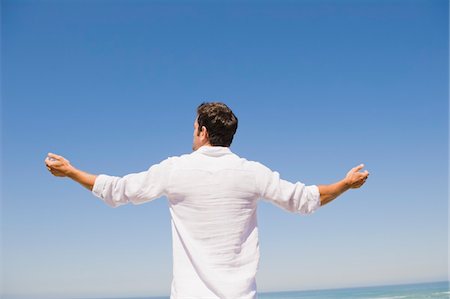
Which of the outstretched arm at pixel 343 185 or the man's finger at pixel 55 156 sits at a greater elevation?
the man's finger at pixel 55 156

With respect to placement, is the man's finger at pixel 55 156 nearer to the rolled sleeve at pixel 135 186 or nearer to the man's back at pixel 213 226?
the rolled sleeve at pixel 135 186

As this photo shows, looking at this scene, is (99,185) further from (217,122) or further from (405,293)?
(405,293)

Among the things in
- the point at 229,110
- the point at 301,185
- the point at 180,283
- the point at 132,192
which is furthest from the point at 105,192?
the point at 301,185

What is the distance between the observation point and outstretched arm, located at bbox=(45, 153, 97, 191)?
3400mm

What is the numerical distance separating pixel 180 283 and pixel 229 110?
113cm

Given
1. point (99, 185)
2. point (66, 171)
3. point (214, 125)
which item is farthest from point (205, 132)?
point (66, 171)

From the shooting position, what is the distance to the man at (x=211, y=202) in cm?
324

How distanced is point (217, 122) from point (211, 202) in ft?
1.71

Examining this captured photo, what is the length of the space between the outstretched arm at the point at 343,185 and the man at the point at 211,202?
32 millimetres

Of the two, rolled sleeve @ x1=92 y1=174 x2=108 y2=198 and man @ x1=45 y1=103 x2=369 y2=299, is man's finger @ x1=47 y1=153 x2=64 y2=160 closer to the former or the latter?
man @ x1=45 y1=103 x2=369 y2=299

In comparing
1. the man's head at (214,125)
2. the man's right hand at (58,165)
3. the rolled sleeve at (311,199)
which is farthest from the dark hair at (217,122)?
the man's right hand at (58,165)

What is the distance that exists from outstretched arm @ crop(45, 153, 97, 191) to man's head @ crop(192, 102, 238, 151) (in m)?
→ 0.72

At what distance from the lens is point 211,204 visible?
10.9ft

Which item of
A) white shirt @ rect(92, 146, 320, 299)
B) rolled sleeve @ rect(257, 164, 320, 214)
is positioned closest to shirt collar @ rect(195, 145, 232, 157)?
white shirt @ rect(92, 146, 320, 299)
